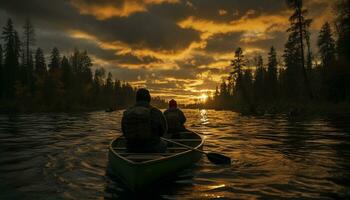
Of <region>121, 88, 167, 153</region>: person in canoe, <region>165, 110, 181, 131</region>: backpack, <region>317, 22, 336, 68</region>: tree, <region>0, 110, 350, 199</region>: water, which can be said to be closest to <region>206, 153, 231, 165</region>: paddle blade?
<region>0, 110, 350, 199</region>: water

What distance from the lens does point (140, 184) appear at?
22.7 feet

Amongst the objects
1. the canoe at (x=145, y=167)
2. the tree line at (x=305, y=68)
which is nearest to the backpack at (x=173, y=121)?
the canoe at (x=145, y=167)

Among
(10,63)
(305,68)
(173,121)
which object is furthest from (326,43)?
(10,63)

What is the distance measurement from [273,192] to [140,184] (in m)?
3.02

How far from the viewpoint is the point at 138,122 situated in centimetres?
848

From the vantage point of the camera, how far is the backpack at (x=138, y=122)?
8.46 meters

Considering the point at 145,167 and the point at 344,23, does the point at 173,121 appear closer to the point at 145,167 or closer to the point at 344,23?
the point at 145,167

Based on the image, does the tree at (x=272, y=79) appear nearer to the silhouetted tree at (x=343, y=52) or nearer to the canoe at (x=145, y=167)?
the silhouetted tree at (x=343, y=52)

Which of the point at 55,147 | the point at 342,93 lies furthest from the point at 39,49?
the point at 55,147

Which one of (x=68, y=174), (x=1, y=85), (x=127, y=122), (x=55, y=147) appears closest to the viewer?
(x=127, y=122)

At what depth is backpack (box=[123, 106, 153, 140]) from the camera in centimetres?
846

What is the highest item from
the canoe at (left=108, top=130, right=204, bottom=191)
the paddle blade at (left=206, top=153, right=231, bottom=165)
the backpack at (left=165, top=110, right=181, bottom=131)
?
the backpack at (left=165, top=110, right=181, bottom=131)

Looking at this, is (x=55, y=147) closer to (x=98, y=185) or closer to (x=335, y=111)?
(x=98, y=185)

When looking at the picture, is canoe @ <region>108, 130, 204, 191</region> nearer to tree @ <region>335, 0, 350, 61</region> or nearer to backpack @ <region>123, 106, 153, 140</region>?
backpack @ <region>123, 106, 153, 140</region>
